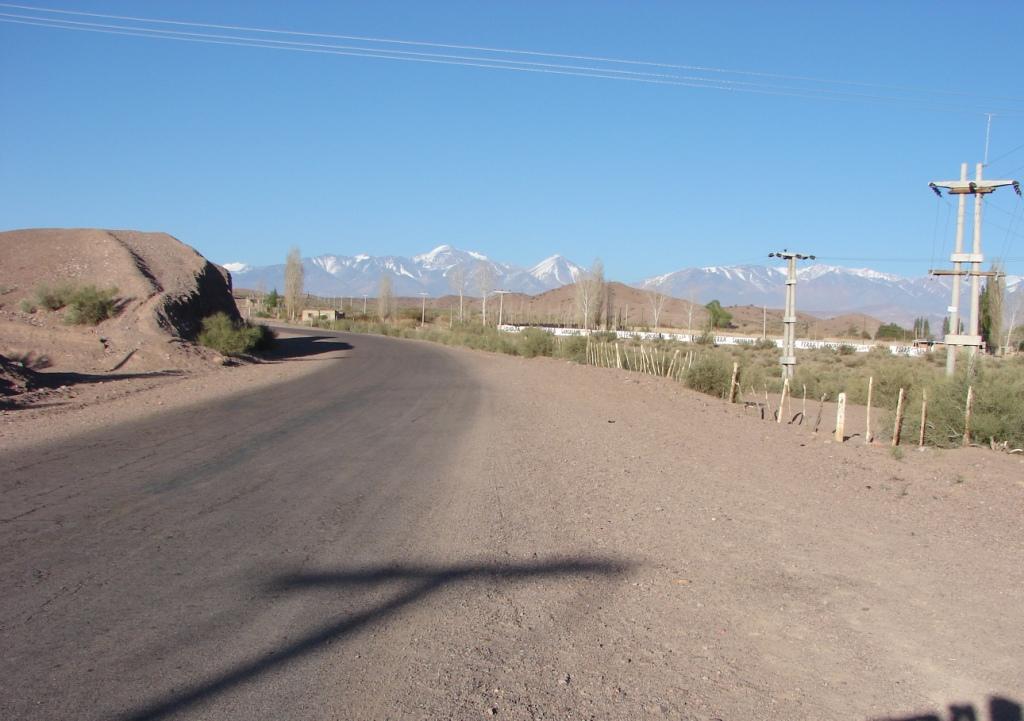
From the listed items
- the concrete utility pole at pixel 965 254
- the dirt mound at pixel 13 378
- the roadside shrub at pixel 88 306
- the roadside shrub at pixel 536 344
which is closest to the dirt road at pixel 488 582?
the dirt mound at pixel 13 378

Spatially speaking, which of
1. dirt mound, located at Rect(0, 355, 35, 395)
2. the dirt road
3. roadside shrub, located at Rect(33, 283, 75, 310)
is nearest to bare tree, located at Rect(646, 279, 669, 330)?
roadside shrub, located at Rect(33, 283, 75, 310)

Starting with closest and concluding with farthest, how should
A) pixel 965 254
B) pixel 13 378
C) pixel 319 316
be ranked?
pixel 13 378, pixel 965 254, pixel 319 316

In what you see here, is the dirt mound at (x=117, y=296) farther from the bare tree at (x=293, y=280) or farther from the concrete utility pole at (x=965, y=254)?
the bare tree at (x=293, y=280)

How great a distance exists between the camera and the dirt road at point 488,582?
4938mm

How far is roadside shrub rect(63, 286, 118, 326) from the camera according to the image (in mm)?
31609

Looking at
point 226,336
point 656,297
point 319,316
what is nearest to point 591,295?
point 319,316

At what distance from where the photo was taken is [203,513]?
890cm

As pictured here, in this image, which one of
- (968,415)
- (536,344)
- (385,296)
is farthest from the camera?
(385,296)

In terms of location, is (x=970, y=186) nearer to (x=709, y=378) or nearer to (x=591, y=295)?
(x=709, y=378)

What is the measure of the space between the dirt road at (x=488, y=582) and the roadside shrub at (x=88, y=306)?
19.5m

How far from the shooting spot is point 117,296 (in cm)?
3419

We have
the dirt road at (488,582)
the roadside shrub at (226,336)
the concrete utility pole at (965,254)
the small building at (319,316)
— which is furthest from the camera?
the small building at (319,316)

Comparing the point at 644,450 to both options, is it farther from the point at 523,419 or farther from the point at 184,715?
the point at 184,715

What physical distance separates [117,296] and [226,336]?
4.32m
